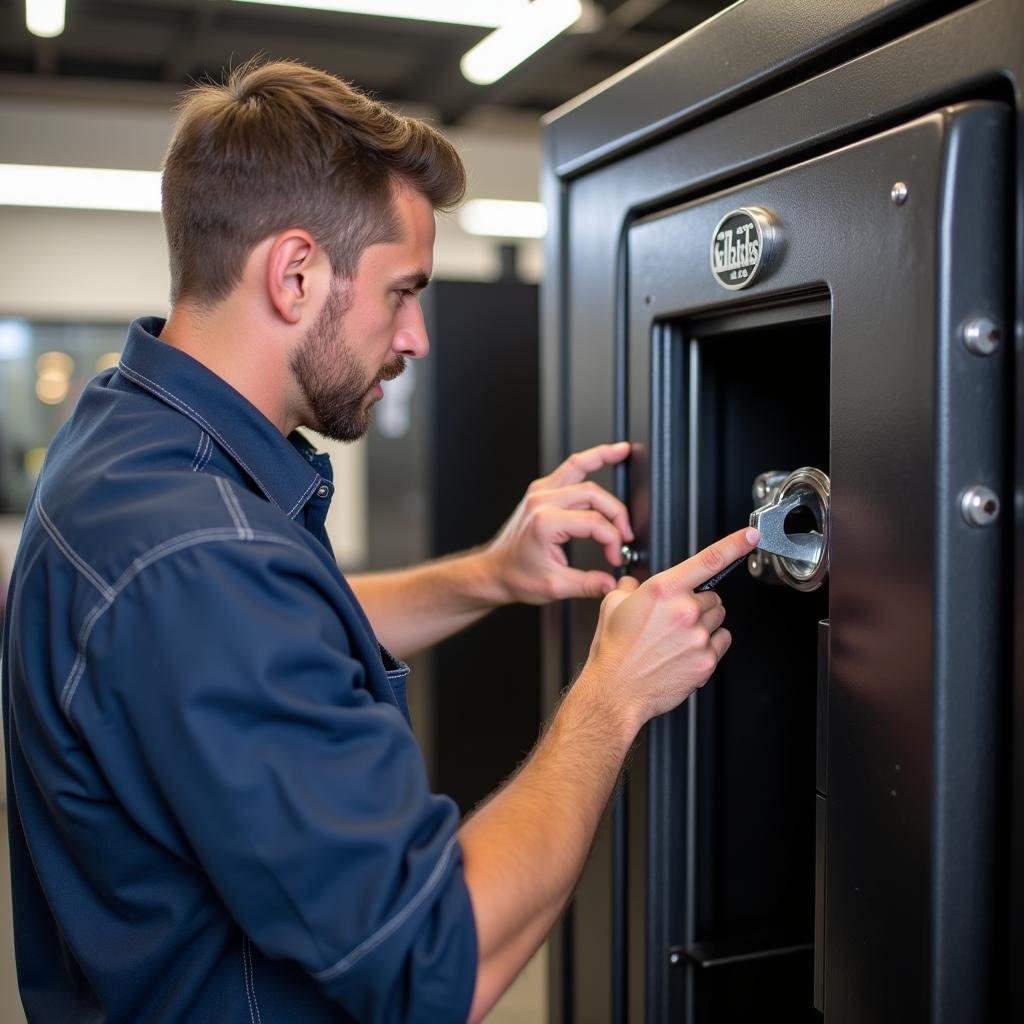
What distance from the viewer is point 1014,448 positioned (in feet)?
2.64

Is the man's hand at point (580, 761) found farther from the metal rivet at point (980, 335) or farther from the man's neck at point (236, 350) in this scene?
the man's neck at point (236, 350)

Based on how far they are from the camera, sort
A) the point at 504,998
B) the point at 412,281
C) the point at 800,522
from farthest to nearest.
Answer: the point at 504,998 → the point at 800,522 → the point at 412,281

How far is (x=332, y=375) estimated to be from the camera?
1.11 meters

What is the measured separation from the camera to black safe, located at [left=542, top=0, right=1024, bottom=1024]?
808 mm

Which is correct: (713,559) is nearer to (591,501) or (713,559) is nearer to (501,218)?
(591,501)

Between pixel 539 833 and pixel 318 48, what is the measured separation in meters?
4.59

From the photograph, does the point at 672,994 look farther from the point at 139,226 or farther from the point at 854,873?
the point at 139,226

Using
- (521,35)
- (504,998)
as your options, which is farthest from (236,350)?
(521,35)

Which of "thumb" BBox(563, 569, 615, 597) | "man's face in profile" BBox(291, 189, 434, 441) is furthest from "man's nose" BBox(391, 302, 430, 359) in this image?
"thumb" BBox(563, 569, 615, 597)

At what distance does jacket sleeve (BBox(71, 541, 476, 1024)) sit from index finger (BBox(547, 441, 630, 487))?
533mm

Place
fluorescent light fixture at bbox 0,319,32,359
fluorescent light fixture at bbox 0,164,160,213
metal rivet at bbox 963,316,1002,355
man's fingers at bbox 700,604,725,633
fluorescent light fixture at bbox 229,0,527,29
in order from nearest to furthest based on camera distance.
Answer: metal rivet at bbox 963,316,1002,355 → man's fingers at bbox 700,604,725,633 → fluorescent light fixture at bbox 229,0,527,29 → fluorescent light fixture at bbox 0,164,160,213 → fluorescent light fixture at bbox 0,319,32,359

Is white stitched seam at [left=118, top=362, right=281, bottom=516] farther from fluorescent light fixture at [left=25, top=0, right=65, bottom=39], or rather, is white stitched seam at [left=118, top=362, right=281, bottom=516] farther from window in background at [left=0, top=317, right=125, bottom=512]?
window in background at [left=0, top=317, right=125, bottom=512]

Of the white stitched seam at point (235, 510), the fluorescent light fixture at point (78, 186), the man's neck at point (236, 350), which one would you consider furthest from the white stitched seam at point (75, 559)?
the fluorescent light fixture at point (78, 186)

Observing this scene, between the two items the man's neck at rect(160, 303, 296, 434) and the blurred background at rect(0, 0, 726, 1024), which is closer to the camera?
the man's neck at rect(160, 303, 296, 434)
